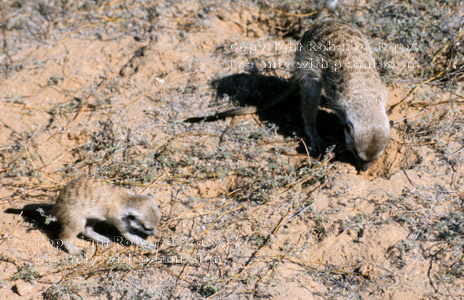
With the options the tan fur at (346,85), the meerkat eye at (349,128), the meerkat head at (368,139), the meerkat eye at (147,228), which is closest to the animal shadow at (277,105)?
the tan fur at (346,85)

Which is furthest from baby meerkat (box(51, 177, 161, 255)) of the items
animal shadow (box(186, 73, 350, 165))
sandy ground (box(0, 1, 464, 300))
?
animal shadow (box(186, 73, 350, 165))

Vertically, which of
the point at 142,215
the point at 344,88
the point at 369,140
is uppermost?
the point at 344,88

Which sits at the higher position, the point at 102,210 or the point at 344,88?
the point at 344,88

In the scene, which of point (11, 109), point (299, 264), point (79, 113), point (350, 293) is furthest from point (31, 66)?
point (350, 293)

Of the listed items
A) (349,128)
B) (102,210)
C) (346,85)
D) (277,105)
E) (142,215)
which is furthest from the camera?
(277,105)

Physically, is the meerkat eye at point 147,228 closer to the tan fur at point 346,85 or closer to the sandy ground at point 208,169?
the sandy ground at point 208,169

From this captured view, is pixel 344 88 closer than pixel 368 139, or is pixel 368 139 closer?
pixel 368 139

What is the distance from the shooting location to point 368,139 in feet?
14.6

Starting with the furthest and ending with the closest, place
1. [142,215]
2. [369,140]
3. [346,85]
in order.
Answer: [346,85], [369,140], [142,215]

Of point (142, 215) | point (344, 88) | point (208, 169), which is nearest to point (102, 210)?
point (142, 215)

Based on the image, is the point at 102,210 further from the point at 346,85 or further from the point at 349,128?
the point at 346,85

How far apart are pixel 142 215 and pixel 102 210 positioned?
436 mm

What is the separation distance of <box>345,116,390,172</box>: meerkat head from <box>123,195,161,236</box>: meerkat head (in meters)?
2.11

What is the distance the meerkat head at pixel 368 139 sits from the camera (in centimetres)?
445
